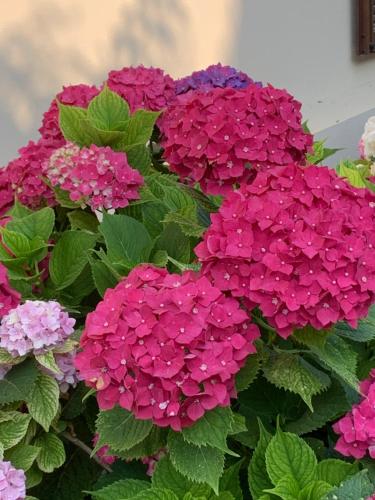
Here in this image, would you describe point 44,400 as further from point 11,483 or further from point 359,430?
point 359,430

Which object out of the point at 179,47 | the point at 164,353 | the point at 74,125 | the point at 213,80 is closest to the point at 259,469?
the point at 164,353

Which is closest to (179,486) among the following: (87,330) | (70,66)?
(87,330)

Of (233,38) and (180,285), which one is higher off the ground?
(233,38)

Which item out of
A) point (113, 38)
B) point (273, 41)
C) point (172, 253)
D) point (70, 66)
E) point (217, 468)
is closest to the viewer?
point (217, 468)

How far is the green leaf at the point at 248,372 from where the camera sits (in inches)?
51.7

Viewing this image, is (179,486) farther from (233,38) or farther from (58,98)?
(233,38)

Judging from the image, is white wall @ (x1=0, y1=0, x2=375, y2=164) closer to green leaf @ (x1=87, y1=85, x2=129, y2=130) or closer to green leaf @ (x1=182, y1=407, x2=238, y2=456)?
green leaf @ (x1=87, y1=85, x2=129, y2=130)

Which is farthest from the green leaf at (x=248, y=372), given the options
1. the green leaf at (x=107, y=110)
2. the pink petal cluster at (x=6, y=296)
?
the green leaf at (x=107, y=110)

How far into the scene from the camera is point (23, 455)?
1376mm

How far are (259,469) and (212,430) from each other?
0.20m

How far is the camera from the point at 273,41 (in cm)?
510

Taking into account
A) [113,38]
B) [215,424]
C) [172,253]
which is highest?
[113,38]

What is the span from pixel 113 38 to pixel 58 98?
1.77m

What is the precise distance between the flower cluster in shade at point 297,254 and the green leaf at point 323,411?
9.5 inches
